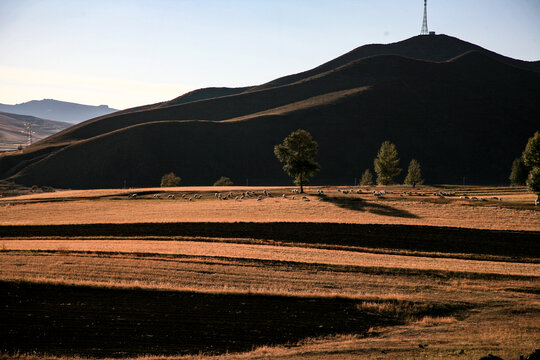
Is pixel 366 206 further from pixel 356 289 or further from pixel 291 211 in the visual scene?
pixel 356 289

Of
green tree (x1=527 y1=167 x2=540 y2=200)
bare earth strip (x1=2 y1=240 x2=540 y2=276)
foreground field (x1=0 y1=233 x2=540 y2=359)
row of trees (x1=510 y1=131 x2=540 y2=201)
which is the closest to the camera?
foreground field (x1=0 y1=233 x2=540 y2=359)

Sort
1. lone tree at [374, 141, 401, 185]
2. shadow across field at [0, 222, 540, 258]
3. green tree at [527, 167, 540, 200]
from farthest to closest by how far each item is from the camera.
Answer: lone tree at [374, 141, 401, 185] → green tree at [527, 167, 540, 200] → shadow across field at [0, 222, 540, 258]

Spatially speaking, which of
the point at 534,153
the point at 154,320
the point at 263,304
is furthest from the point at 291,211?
the point at 534,153

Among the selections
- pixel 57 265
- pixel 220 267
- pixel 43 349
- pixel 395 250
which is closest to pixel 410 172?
pixel 395 250

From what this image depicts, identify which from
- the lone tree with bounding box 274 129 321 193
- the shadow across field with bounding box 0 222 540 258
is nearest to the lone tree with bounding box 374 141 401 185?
the lone tree with bounding box 274 129 321 193

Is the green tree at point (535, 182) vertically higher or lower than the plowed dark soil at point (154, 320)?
higher

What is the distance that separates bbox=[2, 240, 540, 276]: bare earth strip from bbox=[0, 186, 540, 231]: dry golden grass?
416 inches

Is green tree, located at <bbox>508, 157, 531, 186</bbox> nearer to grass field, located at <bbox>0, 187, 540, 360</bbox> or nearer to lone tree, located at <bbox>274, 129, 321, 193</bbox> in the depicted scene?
grass field, located at <bbox>0, 187, 540, 360</bbox>

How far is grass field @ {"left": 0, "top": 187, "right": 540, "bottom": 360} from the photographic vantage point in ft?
75.8

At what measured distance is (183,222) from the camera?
56531 mm

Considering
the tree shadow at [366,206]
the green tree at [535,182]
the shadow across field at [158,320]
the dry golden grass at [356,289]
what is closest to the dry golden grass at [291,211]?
the tree shadow at [366,206]

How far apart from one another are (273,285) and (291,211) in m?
33.4

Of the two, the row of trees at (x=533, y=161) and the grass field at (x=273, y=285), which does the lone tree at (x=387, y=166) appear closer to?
the row of trees at (x=533, y=161)

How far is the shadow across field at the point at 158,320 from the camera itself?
23203 mm
